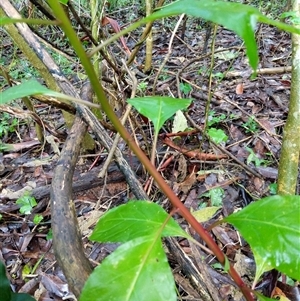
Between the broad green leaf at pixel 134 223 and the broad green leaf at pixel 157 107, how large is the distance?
0.68 feet

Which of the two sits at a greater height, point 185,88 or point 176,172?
point 185,88

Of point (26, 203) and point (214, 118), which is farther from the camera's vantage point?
point (214, 118)

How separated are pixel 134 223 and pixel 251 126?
1.61m

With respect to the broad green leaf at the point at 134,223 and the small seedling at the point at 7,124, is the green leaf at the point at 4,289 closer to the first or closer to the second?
the broad green leaf at the point at 134,223

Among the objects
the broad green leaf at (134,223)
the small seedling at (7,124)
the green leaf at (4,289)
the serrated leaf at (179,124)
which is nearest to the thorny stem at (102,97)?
the broad green leaf at (134,223)

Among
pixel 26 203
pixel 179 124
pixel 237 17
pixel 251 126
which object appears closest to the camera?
pixel 237 17

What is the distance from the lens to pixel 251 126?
2.16 metres

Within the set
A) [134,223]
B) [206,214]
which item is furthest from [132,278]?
[206,214]

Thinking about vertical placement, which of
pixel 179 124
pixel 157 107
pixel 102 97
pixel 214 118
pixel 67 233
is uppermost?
pixel 102 97

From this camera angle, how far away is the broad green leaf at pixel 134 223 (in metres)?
0.70

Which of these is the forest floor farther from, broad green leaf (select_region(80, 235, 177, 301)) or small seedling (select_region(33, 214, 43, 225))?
broad green leaf (select_region(80, 235, 177, 301))

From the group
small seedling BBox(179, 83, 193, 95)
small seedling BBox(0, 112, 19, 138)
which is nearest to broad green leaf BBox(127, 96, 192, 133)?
small seedling BBox(179, 83, 193, 95)

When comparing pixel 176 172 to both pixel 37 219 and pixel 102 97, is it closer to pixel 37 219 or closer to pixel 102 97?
pixel 37 219

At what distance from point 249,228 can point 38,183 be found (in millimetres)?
1594
